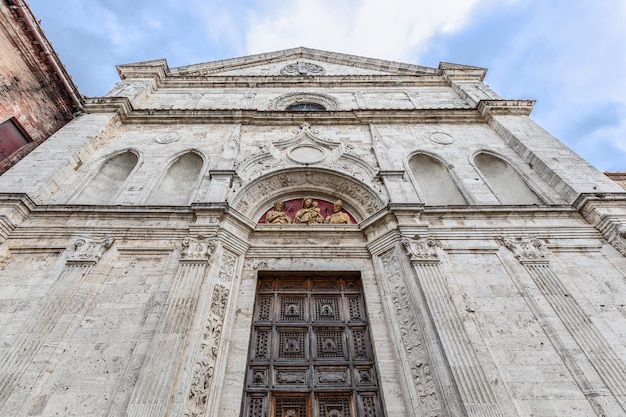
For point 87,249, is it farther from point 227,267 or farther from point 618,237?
point 618,237

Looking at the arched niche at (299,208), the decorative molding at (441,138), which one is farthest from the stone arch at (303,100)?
the arched niche at (299,208)

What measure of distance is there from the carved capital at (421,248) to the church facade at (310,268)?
0.13ft

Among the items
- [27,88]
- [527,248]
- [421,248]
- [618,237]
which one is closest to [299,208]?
[421,248]

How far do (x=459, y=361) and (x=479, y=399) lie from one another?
53 centimetres

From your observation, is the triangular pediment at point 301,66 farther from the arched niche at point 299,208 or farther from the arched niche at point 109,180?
the arched niche at point 299,208

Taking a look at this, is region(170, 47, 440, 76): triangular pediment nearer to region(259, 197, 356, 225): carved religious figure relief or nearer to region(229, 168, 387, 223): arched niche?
region(229, 168, 387, 223): arched niche

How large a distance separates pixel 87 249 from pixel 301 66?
43.6 ft

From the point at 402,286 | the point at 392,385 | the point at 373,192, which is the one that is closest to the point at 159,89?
the point at 373,192

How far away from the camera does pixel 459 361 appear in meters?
4.91

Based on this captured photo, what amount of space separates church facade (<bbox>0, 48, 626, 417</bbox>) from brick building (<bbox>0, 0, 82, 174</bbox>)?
3.82 feet

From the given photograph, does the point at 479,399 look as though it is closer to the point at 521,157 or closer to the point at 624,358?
the point at 624,358

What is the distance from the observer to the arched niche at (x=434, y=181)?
8805 millimetres

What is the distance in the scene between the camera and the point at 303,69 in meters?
16.2

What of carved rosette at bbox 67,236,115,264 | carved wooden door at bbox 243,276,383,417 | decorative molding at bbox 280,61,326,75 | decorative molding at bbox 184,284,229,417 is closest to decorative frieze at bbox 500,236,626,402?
carved wooden door at bbox 243,276,383,417
